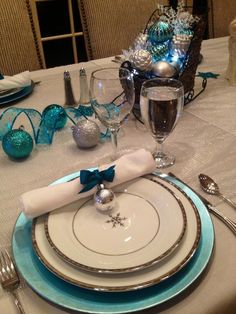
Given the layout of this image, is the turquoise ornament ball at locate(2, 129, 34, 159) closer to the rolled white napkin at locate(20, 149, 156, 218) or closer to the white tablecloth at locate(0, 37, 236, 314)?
the white tablecloth at locate(0, 37, 236, 314)

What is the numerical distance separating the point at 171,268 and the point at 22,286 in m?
0.19

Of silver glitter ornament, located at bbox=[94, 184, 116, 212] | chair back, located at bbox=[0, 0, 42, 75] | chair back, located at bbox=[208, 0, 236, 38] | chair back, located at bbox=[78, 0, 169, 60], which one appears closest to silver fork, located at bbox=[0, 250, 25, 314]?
silver glitter ornament, located at bbox=[94, 184, 116, 212]

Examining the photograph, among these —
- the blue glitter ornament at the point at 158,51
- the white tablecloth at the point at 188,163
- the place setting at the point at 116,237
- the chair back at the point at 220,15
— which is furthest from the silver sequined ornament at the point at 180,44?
the chair back at the point at 220,15

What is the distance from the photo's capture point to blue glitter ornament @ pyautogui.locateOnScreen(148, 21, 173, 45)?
3.06 ft

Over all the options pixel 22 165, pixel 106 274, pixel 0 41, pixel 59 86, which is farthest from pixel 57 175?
pixel 0 41

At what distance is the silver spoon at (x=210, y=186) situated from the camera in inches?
23.7

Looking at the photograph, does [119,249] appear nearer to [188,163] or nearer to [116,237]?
[116,237]

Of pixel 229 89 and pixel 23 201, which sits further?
pixel 229 89

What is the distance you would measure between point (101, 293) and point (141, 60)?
561 millimetres

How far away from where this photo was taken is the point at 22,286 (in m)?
0.46

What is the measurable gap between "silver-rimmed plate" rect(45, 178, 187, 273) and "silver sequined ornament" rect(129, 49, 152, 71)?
1.14 ft

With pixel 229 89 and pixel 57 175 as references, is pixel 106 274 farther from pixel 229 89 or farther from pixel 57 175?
pixel 229 89

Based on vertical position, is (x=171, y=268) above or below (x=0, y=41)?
below

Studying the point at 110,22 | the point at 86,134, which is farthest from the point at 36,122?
the point at 110,22
